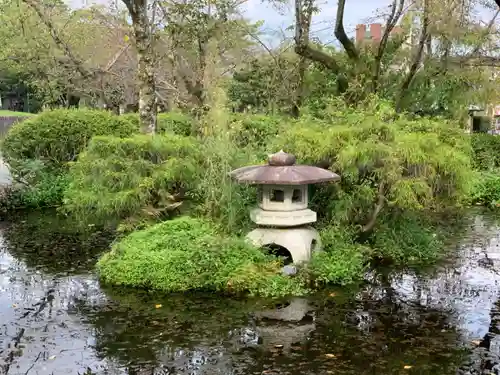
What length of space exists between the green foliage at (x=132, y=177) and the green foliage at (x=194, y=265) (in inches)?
23.6

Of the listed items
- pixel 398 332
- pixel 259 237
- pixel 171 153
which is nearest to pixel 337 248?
pixel 259 237

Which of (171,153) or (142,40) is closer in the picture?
(171,153)

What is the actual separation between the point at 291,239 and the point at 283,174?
845mm

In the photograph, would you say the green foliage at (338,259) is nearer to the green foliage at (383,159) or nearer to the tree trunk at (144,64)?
the green foliage at (383,159)

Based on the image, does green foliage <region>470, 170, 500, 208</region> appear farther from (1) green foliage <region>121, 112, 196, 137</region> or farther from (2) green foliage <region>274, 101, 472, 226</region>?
(1) green foliage <region>121, 112, 196, 137</region>

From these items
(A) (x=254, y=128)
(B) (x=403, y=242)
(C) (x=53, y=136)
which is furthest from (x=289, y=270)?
(C) (x=53, y=136)

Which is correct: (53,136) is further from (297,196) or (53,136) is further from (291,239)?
(291,239)

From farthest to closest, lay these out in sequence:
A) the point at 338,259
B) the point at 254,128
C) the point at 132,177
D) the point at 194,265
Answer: the point at 254,128 → the point at 132,177 → the point at 338,259 → the point at 194,265

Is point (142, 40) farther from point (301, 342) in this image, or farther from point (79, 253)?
point (301, 342)

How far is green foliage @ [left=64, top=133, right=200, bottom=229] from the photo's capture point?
7.46 m

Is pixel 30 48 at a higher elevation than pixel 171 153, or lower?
higher

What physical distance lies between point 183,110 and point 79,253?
367 inches

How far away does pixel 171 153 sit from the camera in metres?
7.83

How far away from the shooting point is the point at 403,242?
8031 mm
